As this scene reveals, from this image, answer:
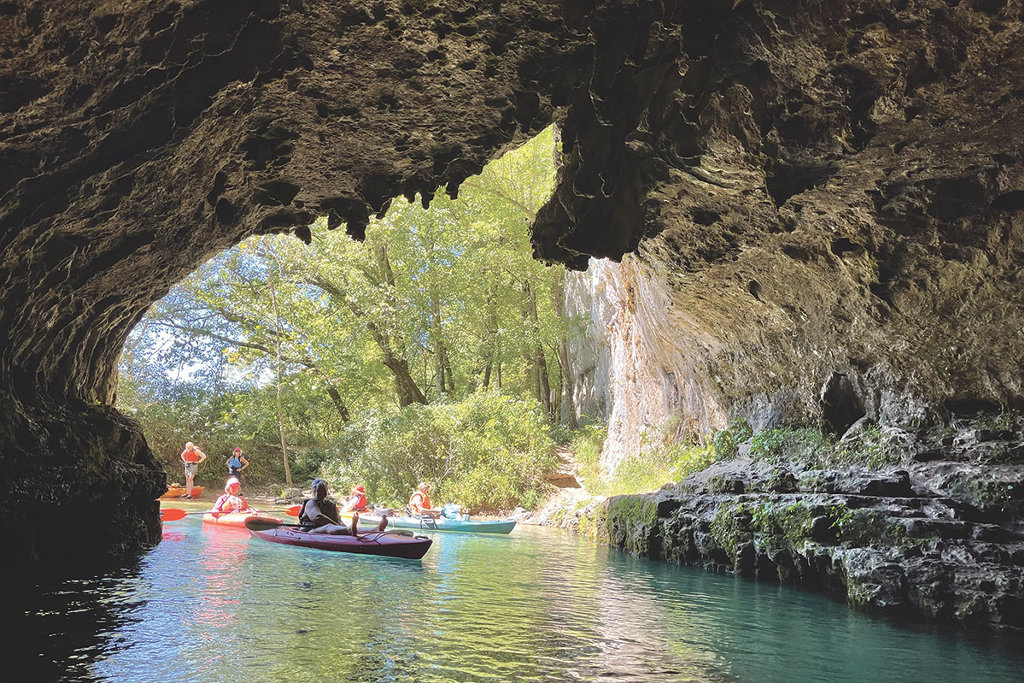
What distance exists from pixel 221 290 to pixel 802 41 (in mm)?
21245

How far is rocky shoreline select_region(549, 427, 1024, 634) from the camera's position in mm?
7098

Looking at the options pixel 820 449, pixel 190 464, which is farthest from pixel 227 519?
pixel 820 449

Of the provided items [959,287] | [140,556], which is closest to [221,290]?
[140,556]

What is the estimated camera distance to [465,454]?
19406mm

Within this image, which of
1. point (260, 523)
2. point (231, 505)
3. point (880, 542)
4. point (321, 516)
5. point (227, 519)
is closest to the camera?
point (880, 542)

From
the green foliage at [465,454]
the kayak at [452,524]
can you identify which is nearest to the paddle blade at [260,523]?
the kayak at [452,524]

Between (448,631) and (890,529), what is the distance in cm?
476

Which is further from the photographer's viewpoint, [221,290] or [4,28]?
[221,290]

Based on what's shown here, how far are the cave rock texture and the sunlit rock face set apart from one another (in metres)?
0.03

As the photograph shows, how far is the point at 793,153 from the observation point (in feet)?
23.4

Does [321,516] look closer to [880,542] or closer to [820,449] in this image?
[820,449]

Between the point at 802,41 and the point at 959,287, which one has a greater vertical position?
the point at 802,41

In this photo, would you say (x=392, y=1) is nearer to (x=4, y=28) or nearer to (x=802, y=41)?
(x=4, y=28)

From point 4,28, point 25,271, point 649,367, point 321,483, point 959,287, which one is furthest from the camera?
point 649,367
